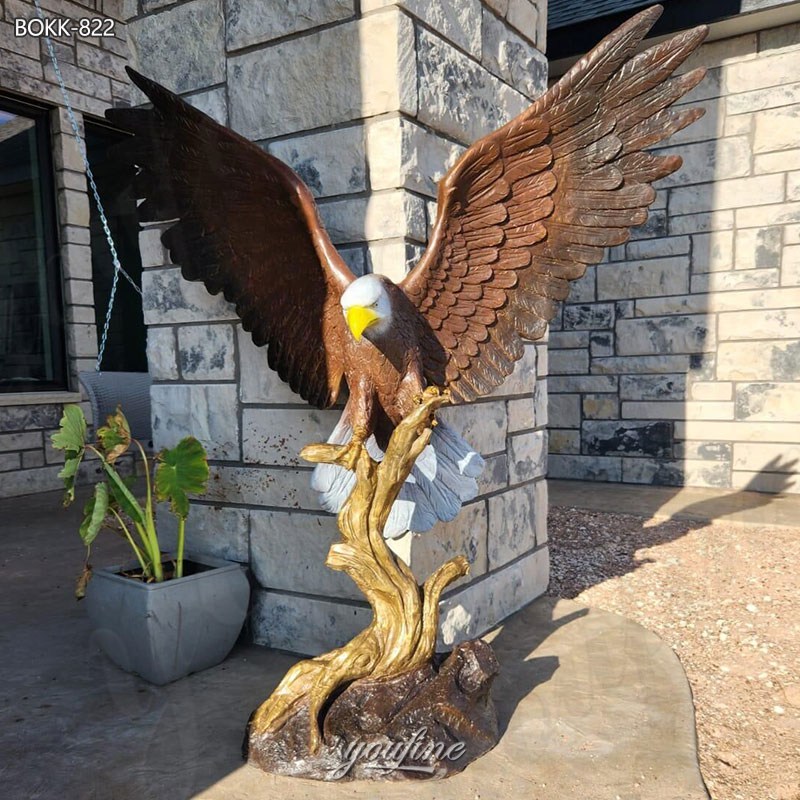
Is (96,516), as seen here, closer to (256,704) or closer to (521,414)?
(256,704)

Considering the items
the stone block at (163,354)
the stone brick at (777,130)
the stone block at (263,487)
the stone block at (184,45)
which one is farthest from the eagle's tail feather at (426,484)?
the stone brick at (777,130)

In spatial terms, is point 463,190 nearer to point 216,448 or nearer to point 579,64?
point 579,64

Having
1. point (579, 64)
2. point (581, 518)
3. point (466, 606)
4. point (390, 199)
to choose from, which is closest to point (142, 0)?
point (390, 199)

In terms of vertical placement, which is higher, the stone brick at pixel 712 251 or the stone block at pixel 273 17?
the stone block at pixel 273 17

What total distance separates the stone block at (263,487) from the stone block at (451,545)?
0.33 metres

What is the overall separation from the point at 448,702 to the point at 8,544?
112 inches

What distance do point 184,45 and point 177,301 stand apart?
853mm

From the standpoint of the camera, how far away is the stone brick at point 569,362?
5.00 metres

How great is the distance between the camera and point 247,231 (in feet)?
6.15

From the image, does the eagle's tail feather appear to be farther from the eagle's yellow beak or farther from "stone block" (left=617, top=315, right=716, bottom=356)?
"stone block" (left=617, top=315, right=716, bottom=356)

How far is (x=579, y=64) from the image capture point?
148cm

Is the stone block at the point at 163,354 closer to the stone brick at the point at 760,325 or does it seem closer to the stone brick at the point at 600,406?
the stone brick at the point at 600,406

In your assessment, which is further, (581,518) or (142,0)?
(581,518)

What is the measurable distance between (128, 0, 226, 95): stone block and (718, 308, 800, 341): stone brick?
3645 mm
